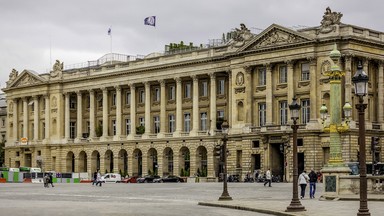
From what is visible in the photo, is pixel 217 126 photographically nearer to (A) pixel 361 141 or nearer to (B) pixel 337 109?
(B) pixel 337 109

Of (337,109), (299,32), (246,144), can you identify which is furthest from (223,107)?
(337,109)

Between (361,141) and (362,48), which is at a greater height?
(362,48)

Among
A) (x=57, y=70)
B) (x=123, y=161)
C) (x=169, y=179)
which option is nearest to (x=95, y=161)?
(x=123, y=161)

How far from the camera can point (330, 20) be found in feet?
Result: 318

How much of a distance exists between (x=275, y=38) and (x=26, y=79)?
186 ft

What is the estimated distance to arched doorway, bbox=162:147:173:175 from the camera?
11944cm

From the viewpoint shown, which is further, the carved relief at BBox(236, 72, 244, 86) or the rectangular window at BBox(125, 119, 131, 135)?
the rectangular window at BBox(125, 119, 131, 135)

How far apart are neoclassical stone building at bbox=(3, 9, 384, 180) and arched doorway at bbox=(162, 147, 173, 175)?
143mm

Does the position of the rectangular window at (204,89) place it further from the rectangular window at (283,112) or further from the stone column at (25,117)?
the stone column at (25,117)

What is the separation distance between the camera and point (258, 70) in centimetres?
10569

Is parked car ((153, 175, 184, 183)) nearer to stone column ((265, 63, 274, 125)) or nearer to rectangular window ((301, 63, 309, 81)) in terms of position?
stone column ((265, 63, 274, 125))

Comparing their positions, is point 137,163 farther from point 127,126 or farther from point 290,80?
point 290,80

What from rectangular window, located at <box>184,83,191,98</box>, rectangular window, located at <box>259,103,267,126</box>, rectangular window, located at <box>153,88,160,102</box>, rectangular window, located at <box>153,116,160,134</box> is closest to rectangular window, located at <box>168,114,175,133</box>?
rectangular window, located at <box>153,116,160,134</box>

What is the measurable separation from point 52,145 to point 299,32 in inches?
2128
